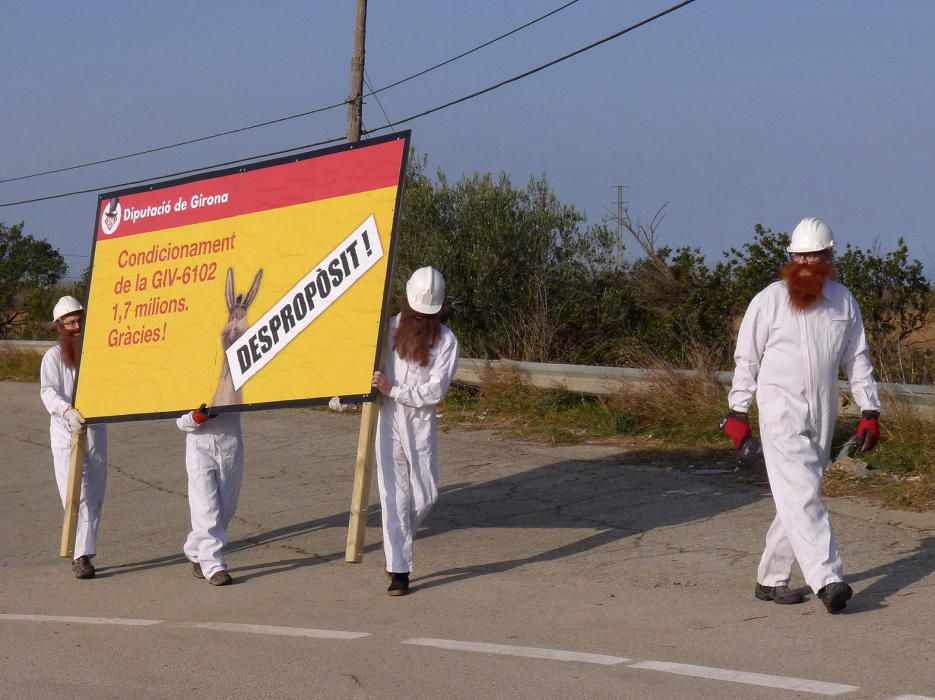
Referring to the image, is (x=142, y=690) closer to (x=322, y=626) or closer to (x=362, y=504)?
(x=322, y=626)

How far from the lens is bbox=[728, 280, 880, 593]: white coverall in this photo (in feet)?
21.3

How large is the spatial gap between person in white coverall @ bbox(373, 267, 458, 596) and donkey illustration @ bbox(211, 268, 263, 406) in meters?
1.14

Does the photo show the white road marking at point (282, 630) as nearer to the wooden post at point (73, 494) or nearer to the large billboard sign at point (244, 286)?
the large billboard sign at point (244, 286)

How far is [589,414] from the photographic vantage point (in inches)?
517

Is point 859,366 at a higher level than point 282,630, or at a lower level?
higher

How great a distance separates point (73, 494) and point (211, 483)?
3.67 feet

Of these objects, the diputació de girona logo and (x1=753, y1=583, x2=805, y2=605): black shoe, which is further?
the diputació de girona logo

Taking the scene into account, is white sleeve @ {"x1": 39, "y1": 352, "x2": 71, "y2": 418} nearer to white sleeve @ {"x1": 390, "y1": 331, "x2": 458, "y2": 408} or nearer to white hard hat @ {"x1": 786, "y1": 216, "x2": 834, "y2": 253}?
white sleeve @ {"x1": 390, "y1": 331, "x2": 458, "y2": 408}

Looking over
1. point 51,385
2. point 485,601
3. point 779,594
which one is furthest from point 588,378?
point 779,594

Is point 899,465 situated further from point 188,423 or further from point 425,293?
point 188,423

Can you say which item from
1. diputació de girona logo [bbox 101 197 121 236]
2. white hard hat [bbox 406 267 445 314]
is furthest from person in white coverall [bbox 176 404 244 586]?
diputació de girona logo [bbox 101 197 121 236]

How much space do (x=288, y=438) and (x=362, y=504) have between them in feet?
21.7

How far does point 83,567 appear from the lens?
27.2ft

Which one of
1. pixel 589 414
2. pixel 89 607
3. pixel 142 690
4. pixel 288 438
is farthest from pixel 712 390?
pixel 142 690
